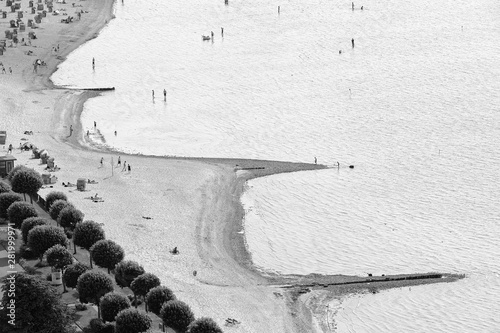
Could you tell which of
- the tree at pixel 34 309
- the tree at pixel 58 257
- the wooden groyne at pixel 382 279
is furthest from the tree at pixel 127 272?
the wooden groyne at pixel 382 279

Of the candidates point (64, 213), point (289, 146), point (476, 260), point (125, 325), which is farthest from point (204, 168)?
point (125, 325)

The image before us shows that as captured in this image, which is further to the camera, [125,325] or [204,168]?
[204,168]

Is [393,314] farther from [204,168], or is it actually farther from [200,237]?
[204,168]

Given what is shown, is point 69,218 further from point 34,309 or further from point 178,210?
point 34,309

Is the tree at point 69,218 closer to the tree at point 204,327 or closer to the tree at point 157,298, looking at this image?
the tree at point 157,298

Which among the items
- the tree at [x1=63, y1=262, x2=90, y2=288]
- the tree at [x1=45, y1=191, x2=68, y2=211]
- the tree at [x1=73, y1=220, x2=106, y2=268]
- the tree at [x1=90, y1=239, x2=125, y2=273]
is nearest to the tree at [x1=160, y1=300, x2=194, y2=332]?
the tree at [x1=63, y1=262, x2=90, y2=288]

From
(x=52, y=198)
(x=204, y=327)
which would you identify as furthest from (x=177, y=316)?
(x=52, y=198)
